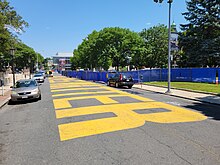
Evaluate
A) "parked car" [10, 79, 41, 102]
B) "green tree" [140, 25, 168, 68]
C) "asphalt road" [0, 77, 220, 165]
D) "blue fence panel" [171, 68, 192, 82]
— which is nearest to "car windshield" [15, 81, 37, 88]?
"parked car" [10, 79, 41, 102]

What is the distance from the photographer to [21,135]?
6.55m

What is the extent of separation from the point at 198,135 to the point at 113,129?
242 cm

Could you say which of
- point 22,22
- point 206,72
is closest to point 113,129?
point 22,22

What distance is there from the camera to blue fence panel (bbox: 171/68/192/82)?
94.8 ft

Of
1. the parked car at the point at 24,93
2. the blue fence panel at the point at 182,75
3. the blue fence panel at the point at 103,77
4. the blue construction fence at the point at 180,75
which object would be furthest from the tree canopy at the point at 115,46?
the parked car at the point at 24,93

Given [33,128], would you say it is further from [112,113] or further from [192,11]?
[192,11]

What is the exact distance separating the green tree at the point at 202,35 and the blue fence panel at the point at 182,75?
96.0 inches

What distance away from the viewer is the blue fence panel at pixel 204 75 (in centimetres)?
2478

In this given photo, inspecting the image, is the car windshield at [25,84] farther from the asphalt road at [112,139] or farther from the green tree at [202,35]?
the green tree at [202,35]

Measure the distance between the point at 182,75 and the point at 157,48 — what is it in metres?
24.9

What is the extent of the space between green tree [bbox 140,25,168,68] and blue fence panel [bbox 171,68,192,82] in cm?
2110

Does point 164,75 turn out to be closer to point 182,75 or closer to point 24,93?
point 182,75

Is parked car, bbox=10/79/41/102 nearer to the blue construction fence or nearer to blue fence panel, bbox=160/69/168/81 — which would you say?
the blue construction fence

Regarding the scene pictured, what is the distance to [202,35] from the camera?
3106 centimetres
